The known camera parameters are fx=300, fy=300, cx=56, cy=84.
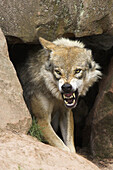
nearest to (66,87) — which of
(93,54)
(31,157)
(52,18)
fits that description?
(52,18)

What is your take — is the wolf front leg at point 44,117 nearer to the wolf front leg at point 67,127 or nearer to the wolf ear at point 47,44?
the wolf front leg at point 67,127

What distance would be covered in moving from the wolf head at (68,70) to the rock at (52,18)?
291 millimetres

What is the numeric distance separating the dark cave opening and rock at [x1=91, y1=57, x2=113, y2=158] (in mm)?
757

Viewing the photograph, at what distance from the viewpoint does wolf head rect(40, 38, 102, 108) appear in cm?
544

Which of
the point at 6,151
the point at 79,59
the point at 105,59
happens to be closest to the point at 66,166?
the point at 6,151

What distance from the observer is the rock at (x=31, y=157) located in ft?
13.0

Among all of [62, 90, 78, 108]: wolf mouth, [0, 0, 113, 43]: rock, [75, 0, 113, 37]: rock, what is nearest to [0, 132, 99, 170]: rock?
[62, 90, 78, 108]: wolf mouth

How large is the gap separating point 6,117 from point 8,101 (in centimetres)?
29

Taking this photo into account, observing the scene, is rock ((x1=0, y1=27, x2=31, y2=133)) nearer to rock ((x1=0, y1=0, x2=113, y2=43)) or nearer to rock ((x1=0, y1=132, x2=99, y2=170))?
rock ((x1=0, y1=132, x2=99, y2=170))

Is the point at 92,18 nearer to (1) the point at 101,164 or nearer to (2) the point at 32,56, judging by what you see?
(2) the point at 32,56

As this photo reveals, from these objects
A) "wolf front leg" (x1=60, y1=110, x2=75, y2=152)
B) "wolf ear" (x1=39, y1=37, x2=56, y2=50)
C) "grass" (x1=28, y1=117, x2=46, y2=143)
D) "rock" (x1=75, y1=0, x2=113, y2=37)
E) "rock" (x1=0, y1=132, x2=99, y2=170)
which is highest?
"rock" (x1=75, y1=0, x2=113, y2=37)

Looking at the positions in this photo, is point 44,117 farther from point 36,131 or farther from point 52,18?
point 52,18

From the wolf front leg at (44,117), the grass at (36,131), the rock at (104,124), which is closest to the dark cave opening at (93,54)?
the rock at (104,124)

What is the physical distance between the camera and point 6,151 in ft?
13.4
